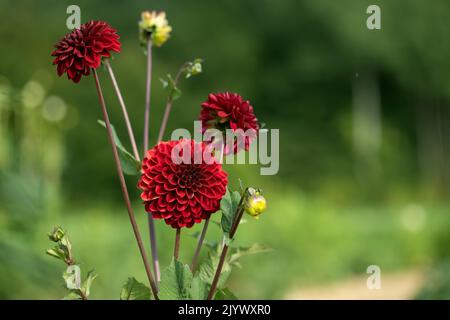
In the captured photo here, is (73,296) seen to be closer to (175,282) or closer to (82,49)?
(175,282)

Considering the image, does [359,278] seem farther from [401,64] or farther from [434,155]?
[434,155]

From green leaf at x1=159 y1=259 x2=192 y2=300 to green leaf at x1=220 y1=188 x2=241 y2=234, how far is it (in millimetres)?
50

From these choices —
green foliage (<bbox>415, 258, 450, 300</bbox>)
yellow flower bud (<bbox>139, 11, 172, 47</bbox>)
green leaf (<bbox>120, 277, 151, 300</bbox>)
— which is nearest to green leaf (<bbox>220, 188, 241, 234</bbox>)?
green leaf (<bbox>120, 277, 151, 300</bbox>)

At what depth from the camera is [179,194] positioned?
609mm

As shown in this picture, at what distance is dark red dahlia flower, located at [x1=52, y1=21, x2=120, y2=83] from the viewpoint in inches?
24.1

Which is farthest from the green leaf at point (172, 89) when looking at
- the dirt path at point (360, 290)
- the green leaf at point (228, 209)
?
the dirt path at point (360, 290)

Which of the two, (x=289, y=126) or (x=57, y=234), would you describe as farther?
(x=289, y=126)

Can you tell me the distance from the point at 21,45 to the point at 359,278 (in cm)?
353

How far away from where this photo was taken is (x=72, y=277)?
2.06 feet

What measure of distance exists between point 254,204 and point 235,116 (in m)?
0.09

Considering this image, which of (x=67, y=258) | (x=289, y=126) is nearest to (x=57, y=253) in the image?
(x=67, y=258)

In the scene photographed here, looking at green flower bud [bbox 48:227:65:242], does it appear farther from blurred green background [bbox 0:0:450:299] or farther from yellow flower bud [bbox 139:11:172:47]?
blurred green background [bbox 0:0:450:299]

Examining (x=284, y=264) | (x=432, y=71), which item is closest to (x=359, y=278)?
(x=284, y=264)

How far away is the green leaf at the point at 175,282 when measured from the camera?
61 cm
